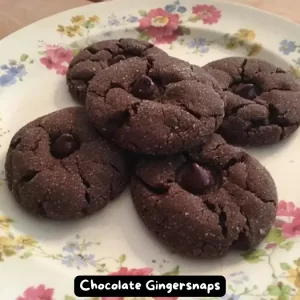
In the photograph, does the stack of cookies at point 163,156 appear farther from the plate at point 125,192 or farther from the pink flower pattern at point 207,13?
the pink flower pattern at point 207,13

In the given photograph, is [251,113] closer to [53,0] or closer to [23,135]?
[23,135]

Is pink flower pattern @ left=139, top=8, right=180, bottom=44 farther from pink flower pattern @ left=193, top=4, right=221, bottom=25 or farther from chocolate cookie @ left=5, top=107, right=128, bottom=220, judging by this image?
chocolate cookie @ left=5, top=107, right=128, bottom=220

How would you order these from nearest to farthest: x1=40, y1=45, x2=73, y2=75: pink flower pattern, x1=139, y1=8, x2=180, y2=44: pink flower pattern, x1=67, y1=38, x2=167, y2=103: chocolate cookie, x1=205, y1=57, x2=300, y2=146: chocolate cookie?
x1=205, y1=57, x2=300, y2=146: chocolate cookie < x1=67, y1=38, x2=167, y2=103: chocolate cookie < x1=40, y1=45, x2=73, y2=75: pink flower pattern < x1=139, y1=8, x2=180, y2=44: pink flower pattern

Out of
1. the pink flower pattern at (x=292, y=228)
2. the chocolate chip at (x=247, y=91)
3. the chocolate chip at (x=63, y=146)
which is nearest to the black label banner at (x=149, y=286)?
the pink flower pattern at (x=292, y=228)

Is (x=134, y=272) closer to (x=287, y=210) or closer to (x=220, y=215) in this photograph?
(x=220, y=215)

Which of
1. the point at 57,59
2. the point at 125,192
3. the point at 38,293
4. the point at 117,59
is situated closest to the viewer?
the point at 38,293


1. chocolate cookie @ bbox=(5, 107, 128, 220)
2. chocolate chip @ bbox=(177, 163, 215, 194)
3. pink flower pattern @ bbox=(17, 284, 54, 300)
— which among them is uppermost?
chocolate chip @ bbox=(177, 163, 215, 194)

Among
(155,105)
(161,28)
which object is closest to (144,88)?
(155,105)

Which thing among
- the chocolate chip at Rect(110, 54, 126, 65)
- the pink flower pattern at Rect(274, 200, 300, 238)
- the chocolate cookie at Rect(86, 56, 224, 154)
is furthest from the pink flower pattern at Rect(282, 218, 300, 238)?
the chocolate chip at Rect(110, 54, 126, 65)
